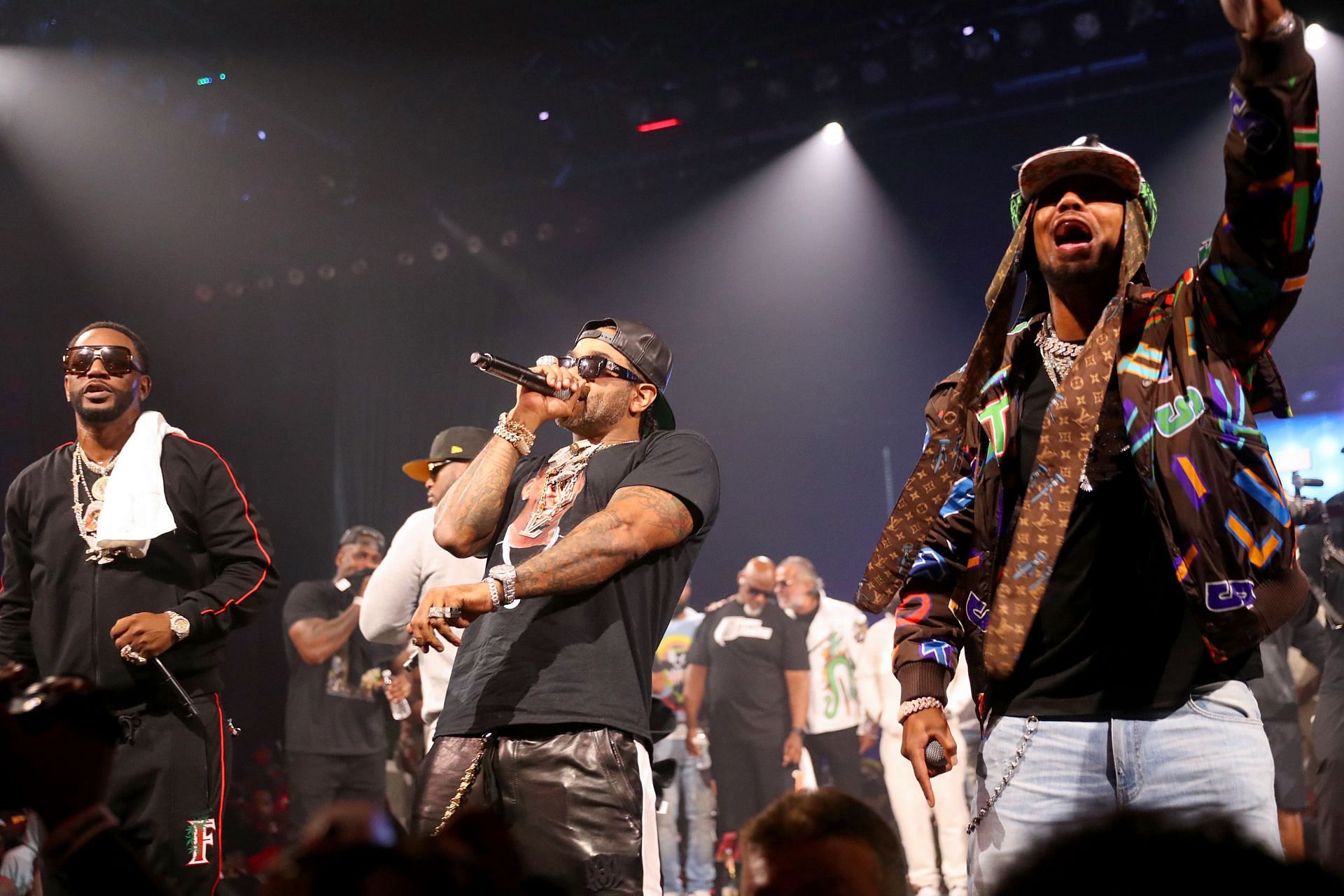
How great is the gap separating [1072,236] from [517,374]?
1.55 metres

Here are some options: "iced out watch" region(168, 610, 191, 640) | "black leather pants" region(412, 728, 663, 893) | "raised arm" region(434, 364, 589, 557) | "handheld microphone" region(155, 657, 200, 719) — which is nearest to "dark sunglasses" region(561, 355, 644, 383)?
"raised arm" region(434, 364, 589, 557)

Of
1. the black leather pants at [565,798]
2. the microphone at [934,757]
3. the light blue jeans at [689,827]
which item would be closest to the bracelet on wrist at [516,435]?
the black leather pants at [565,798]

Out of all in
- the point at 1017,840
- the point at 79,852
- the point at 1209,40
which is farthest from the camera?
the point at 1209,40

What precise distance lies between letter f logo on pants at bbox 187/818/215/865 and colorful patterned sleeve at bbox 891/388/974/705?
246 cm

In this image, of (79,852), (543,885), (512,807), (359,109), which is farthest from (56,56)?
(543,885)

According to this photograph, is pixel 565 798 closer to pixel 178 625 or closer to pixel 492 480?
pixel 492 480

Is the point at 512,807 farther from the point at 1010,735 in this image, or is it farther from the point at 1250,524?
the point at 1250,524

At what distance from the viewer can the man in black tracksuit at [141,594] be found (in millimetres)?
3699

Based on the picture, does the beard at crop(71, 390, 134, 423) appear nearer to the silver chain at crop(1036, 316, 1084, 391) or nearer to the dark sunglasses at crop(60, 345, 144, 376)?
the dark sunglasses at crop(60, 345, 144, 376)

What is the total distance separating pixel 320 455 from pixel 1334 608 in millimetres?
10776

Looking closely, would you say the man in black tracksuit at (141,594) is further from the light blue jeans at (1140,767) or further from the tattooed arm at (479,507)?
the light blue jeans at (1140,767)

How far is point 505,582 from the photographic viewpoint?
112 inches

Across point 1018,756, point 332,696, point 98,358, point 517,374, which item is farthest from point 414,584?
point 1018,756

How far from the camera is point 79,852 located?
1635mm
